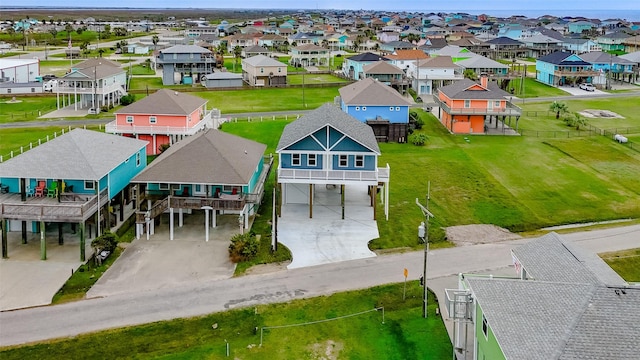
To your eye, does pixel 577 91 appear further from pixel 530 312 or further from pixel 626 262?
pixel 530 312

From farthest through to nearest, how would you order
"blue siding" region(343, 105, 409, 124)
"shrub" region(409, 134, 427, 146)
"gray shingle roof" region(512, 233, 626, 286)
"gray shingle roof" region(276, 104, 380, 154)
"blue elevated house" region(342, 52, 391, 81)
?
"blue elevated house" region(342, 52, 391, 81) → "blue siding" region(343, 105, 409, 124) → "shrub" region(409, 134, 427, 146) → "gray shingle roof" region(276, 104, 380, 154) → "gray shingle roof" region(512, 233, 626, 286)

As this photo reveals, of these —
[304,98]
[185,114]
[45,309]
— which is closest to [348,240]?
[45,309]

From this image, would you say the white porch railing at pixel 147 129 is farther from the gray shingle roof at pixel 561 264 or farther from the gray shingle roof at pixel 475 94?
the gray shingle roof at pixel 561 264

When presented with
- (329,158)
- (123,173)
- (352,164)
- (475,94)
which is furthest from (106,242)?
(475,94)

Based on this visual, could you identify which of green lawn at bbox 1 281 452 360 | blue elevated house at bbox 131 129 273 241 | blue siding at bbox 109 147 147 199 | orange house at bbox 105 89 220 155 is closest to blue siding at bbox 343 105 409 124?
orange house at bbox 105 89 220 155

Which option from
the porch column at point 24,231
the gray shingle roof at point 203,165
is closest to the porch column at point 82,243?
the porch column at point 24,231

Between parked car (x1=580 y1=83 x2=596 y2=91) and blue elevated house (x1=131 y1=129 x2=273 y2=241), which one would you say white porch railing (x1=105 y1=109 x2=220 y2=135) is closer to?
blue elevated house (x1=131 y1=129 x2=273 y2=241)
